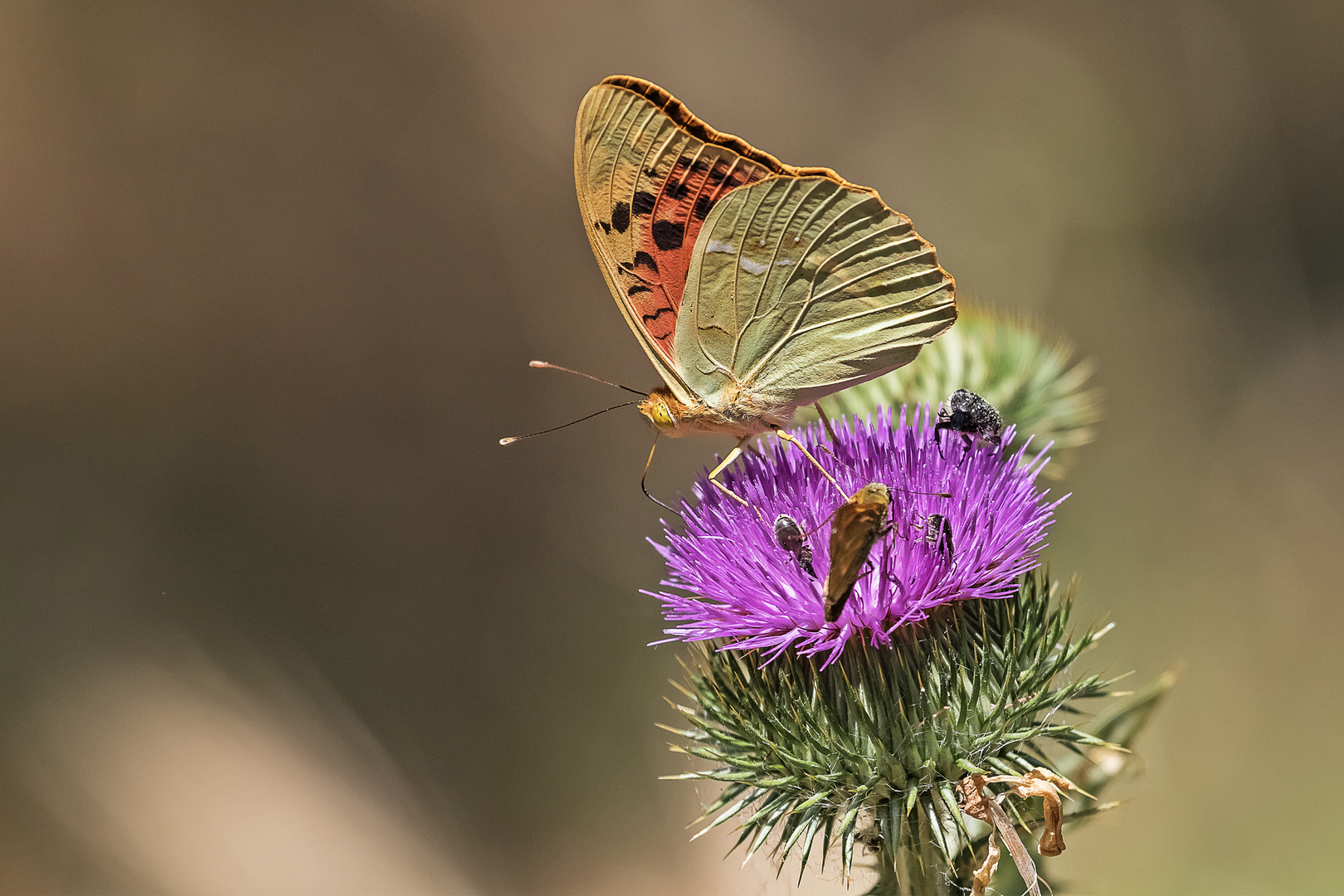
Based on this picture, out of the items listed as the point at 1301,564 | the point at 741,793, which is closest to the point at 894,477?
the point at 741,793

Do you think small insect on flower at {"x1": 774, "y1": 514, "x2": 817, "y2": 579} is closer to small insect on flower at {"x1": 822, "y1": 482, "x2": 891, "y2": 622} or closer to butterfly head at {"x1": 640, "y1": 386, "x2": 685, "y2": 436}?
small insect on flower at {"x1": 822, "y1": 482, "x2": 891, "y2": 622}

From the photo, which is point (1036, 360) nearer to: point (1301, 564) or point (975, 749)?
point (975, 749)

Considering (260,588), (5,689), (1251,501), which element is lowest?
(5,689)

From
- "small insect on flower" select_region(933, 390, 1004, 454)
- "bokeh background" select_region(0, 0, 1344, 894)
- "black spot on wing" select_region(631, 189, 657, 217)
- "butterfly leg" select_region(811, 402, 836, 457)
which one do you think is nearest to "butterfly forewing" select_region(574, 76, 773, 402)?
"black spot on wing" select_region(631, 189, 657, 217)

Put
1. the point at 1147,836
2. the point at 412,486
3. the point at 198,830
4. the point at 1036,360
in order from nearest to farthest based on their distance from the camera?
1. the point at 1036,360
2. the point at 1147,836
3. the point at 198,830
4. the point at 412,486

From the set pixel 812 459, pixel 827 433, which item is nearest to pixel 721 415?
pixel 812 459

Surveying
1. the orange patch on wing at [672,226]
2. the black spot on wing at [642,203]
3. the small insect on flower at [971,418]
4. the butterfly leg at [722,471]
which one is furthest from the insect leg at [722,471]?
the black spot on wing at [642,203]

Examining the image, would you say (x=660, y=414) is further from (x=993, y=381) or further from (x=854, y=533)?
(x=993, y=381)
